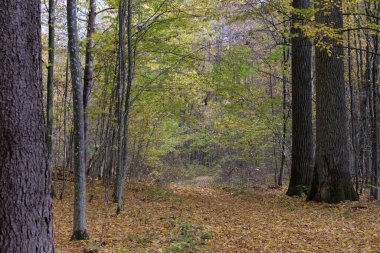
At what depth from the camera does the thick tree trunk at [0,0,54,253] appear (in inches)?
106

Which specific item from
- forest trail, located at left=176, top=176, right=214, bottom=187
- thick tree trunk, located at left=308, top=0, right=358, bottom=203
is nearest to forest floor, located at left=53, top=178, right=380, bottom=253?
thick tree trunk, located at left=308, top=0, right=358, bottom=203

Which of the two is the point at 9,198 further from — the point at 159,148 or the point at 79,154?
the point at 159,148

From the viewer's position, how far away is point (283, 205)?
9.44 meters

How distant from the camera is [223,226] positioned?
6.98 m

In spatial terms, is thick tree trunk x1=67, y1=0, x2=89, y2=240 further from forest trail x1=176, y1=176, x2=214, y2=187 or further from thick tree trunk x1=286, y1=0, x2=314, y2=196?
forest trail x1=176, y1=176, x2=214, y2=187

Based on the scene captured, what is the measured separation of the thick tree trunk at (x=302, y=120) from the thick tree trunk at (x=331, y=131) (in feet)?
4.73

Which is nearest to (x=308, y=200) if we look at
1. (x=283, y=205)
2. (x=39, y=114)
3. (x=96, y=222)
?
(x=283, y=205)

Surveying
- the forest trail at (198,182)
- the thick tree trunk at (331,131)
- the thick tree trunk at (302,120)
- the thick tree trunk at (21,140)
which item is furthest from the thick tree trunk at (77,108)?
the forest trail at (198,182)

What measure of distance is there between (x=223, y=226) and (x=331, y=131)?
4.15 meters

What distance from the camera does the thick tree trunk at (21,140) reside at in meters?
2.70

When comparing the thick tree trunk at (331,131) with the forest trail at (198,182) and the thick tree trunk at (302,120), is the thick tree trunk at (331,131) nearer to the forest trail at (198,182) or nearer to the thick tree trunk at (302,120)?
the thick tree trunk at (302,120)

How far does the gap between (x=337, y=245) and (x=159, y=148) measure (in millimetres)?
12903

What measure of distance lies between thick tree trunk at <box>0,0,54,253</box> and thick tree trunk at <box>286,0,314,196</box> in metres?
9.21

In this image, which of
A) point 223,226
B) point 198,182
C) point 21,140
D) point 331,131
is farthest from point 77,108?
point 198,182
